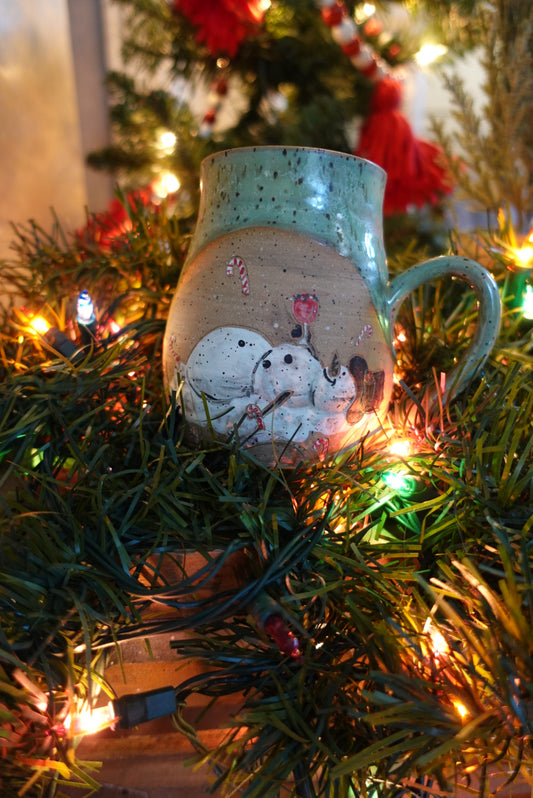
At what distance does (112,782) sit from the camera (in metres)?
0.26

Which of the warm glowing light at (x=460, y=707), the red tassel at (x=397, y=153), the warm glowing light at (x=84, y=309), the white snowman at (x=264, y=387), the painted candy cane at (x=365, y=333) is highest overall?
the red tassel at (x=397, y=153)

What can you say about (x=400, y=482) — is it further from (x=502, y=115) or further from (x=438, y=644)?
(x=502, y=115)

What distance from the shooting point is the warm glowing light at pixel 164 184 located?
82 centimetres

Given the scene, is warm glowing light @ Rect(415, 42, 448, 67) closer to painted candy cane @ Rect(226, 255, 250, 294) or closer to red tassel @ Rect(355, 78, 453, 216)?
red tassel @ Rect(355, 78, 453, 216)

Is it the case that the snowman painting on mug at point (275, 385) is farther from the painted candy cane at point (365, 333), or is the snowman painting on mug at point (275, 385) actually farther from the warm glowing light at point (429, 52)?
the warm glowing light at point (429, 52)

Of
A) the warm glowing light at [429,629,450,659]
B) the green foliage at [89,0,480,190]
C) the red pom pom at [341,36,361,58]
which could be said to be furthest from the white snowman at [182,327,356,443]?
the red pom pom at [341,36,361,58]

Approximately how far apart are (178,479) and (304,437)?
0.08 m

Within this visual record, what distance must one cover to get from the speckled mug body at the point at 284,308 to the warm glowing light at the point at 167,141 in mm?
463

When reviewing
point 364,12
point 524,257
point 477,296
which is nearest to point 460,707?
point 477,296

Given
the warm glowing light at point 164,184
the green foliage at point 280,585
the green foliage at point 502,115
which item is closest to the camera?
the green foliage at point 280,585

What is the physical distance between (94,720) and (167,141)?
0.72m

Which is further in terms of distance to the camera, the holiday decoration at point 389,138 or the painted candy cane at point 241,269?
the holiday decoration at point 389,138

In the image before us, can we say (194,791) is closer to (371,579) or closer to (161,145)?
(371,579)

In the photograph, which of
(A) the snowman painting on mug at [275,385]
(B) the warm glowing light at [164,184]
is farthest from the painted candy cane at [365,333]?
(B) the warm glowing light at [164,184]
